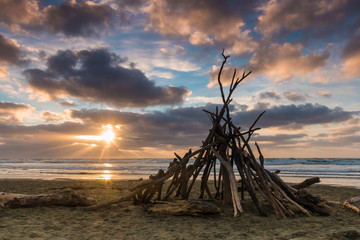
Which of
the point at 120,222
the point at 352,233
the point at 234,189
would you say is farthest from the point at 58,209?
the point at 352,233

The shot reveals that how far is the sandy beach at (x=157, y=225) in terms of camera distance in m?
4.98

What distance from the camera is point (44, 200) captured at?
7391 millimetres

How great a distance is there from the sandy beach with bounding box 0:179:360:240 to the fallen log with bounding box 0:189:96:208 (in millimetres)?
235

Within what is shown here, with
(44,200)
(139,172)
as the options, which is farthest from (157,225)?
(139,172)

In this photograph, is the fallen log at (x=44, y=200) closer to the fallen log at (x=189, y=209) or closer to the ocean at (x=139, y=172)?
the fallen log at (x=189, y=209)

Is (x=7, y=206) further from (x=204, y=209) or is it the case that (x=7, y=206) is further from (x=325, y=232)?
(x=325, y=232)

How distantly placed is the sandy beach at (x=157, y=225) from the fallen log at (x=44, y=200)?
0.77 feet

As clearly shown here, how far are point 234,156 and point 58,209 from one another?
16.4 ft

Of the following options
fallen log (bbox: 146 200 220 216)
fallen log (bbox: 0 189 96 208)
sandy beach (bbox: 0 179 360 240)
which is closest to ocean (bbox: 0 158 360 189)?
sandy beach (bbox: 0 179 360 240)

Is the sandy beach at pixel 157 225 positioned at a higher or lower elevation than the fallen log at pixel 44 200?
lower

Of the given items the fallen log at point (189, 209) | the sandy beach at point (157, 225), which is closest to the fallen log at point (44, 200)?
the sandy beach at point (157, 225)

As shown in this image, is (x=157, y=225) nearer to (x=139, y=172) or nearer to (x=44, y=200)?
(x=44, y=200)

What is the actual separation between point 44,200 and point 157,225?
3701mm

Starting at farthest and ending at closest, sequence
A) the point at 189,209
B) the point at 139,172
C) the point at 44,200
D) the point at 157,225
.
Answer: the point at 139,172 < the point at 44,200 < the point at 189,209 < the point at 157,225
